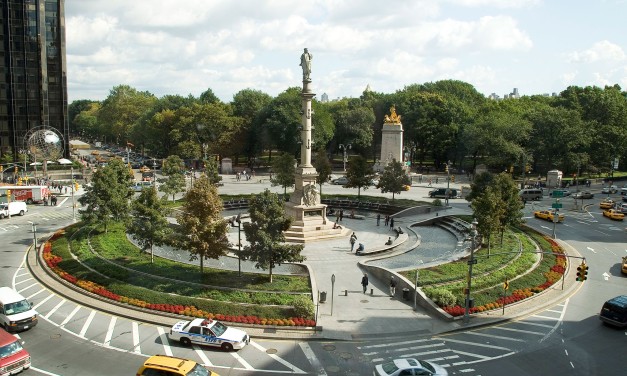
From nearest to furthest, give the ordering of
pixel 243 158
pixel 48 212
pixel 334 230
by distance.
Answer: pixel 334 230 < pixel 48 212 < pixel 243 158

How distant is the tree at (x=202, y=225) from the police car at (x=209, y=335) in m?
6.84

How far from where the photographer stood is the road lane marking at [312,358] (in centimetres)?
2176

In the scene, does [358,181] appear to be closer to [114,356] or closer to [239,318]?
[239,318]

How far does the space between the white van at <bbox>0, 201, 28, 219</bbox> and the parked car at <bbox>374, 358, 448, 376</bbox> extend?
47.7m

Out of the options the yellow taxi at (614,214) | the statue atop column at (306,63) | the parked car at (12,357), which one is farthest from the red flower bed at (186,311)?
the yellow taxi at (614,214)

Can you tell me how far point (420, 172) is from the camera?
3890 inches

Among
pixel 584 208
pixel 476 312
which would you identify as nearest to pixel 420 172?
pixel 584 208

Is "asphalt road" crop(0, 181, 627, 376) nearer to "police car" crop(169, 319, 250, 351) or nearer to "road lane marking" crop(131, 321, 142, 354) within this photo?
"road lane marking" crop(131, 321, 142, 354)

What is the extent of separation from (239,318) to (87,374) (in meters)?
7.62

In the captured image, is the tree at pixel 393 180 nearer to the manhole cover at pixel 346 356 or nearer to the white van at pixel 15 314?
the manhole cover at pixel 346 356

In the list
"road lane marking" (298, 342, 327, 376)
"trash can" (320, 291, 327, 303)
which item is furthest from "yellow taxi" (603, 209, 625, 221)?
"road lane marking" (298, 342, 327, 376)

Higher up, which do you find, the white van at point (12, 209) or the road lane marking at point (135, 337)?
the white van at point (12, 209)

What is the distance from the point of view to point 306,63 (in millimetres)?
44562

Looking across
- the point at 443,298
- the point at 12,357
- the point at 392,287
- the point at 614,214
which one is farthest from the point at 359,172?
the point at 12,357
